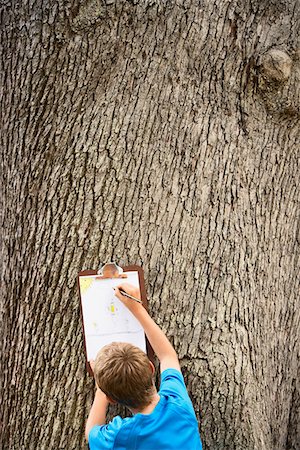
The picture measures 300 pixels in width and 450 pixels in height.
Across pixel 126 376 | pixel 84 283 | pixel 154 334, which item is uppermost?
pixel 84 283

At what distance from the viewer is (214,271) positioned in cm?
282

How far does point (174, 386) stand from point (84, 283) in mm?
596

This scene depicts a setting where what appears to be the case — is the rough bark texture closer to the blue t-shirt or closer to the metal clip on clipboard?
the metal clip on clipboard

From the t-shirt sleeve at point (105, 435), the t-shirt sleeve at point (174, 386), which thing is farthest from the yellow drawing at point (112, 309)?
the t-shirt sleeve at point (105, 435)

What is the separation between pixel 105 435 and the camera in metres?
2.47

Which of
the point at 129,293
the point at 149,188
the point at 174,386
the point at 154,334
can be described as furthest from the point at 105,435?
the point at 149,188

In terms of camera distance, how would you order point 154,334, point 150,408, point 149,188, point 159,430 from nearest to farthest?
point 159,430
point 150,408
point 154,334
point 149,188

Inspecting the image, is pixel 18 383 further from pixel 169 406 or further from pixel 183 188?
pixel 183 188

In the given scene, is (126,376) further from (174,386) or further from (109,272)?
(109,272)

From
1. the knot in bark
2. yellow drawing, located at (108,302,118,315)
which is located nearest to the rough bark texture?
the knot in bark

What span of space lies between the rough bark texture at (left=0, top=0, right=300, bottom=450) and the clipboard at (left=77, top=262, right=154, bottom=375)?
54 mm

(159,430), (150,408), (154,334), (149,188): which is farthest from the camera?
(149,188)

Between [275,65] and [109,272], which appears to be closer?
[109,272]

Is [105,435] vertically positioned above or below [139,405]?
below
